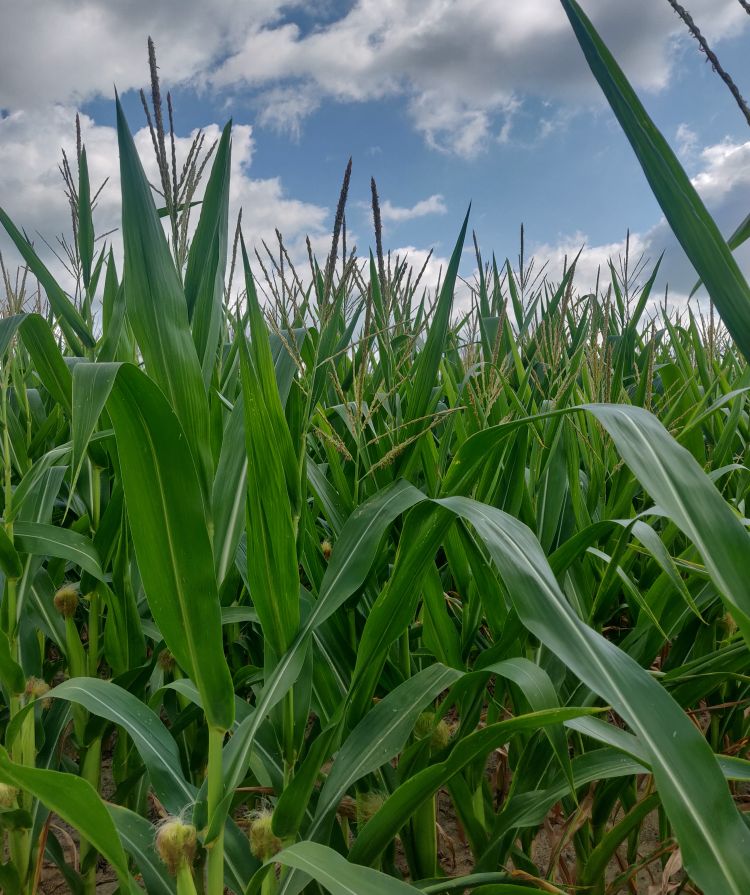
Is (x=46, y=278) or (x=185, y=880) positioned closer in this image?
(x=185, y=880)

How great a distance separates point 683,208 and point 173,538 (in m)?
0.53

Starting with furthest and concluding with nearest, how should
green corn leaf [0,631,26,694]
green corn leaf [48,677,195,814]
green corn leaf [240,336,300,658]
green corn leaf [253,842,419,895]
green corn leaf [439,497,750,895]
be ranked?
green corn leaf [0,631,26,694] → green corn leaf [48,677,195,814] → green corn leaf [240,336,300,658] → green corn leaf [253,842,419,895] → green corn leaf [439,497,750,895]

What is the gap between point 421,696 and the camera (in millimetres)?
822

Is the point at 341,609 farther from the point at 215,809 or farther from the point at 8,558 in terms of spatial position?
the point at 8,558

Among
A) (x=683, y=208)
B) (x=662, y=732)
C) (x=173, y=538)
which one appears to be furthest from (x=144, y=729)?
(x=683, y=208)

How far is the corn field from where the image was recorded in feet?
1.85

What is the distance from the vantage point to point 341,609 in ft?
3.20

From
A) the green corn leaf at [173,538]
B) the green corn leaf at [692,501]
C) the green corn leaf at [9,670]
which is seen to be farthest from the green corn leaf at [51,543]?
the green corn leaf at [692,501]

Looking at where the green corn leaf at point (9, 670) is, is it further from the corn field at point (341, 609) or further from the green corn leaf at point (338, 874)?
the green corn leaf at point (338, 874)

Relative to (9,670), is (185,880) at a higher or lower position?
lower

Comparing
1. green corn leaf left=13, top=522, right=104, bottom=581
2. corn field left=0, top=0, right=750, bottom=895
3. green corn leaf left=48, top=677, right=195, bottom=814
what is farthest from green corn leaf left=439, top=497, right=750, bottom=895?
green corn leaf left=13, top=522, right=104, bottom=581

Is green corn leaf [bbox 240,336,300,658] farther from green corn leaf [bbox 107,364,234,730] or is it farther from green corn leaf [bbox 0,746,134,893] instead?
green corn leaf [bbox 0,746,134,893]

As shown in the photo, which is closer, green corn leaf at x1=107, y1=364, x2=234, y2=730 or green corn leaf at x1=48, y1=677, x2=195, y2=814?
green corn leaf at x1=107, y1=364, x2=234, y2=730

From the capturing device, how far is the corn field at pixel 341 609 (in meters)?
0.56
